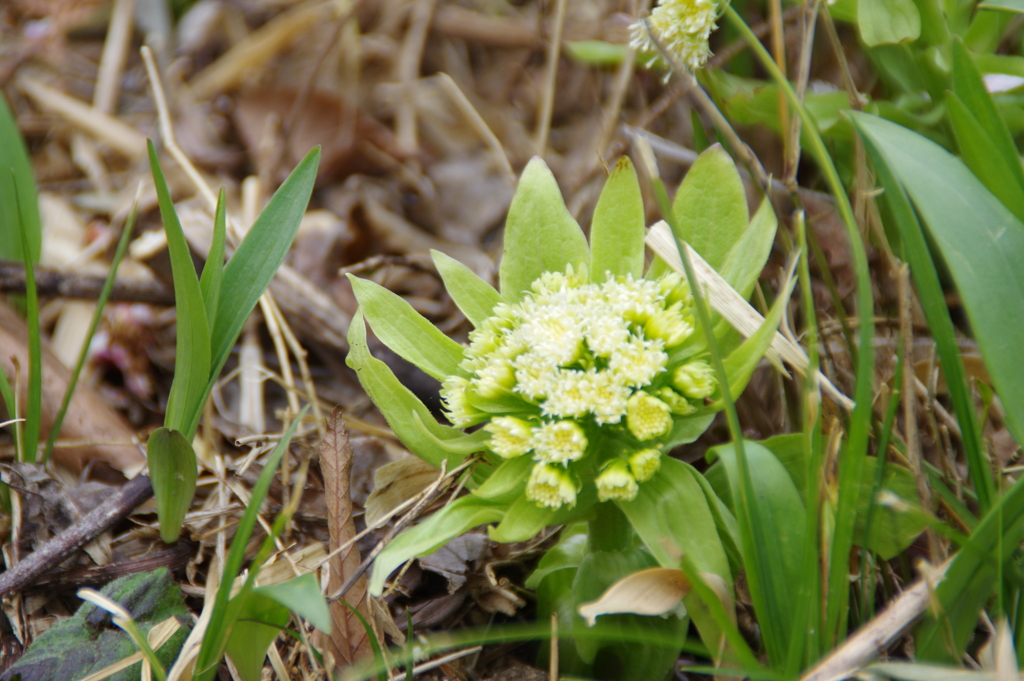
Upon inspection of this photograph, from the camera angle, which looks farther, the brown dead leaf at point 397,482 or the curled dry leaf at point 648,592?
the brown dead leaf at point 397,482

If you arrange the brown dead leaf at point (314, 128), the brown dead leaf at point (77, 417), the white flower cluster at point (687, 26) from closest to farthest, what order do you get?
the white flower cluster at point (687, 26), the brown dead leaf at point (77, 417), the brown dead leaf at point (314, 128)

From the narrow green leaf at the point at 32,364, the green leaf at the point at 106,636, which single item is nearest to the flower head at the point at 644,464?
the green leaf at the point at 106,636

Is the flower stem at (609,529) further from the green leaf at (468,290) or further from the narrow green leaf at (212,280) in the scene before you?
the narrow green leaf at (212,280)

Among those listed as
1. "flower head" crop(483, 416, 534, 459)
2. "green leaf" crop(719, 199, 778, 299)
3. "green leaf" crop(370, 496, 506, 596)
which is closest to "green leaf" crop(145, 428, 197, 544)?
"green leaf" crop(370, 496, 506, 596)

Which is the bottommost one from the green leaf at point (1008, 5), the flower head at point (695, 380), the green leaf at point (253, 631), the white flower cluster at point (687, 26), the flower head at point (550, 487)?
the green leaf at point (253, 631)

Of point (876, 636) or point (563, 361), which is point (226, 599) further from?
point (876, 636)

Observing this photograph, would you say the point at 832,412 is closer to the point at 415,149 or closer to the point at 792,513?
the point at 792,513
